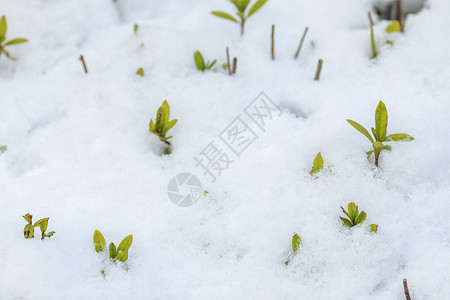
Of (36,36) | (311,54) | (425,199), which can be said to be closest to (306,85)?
(311,54)

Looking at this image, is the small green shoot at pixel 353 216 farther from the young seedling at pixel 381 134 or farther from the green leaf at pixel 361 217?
the young seedling at pixel 381 134

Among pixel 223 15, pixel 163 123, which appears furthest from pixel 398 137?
pixel 223 15

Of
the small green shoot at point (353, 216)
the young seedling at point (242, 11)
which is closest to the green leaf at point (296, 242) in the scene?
the small green shoot at point (353, 216)

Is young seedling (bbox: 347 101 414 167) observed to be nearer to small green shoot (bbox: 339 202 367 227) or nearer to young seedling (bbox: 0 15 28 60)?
small green shoot (bbox: 339 202 367 227)

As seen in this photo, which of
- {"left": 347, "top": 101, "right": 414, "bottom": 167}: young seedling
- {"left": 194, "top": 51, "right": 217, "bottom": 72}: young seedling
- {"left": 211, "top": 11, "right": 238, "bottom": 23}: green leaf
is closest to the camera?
{"left": 347, "top": 101, "right": 414, "bottom": 167}: young seedling

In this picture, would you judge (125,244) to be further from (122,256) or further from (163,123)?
(163,123)

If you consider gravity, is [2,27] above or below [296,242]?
above

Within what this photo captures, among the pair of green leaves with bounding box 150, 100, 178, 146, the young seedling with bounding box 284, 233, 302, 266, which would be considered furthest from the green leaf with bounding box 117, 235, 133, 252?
the young seedling with bounding box 284, 233, 302, 266
